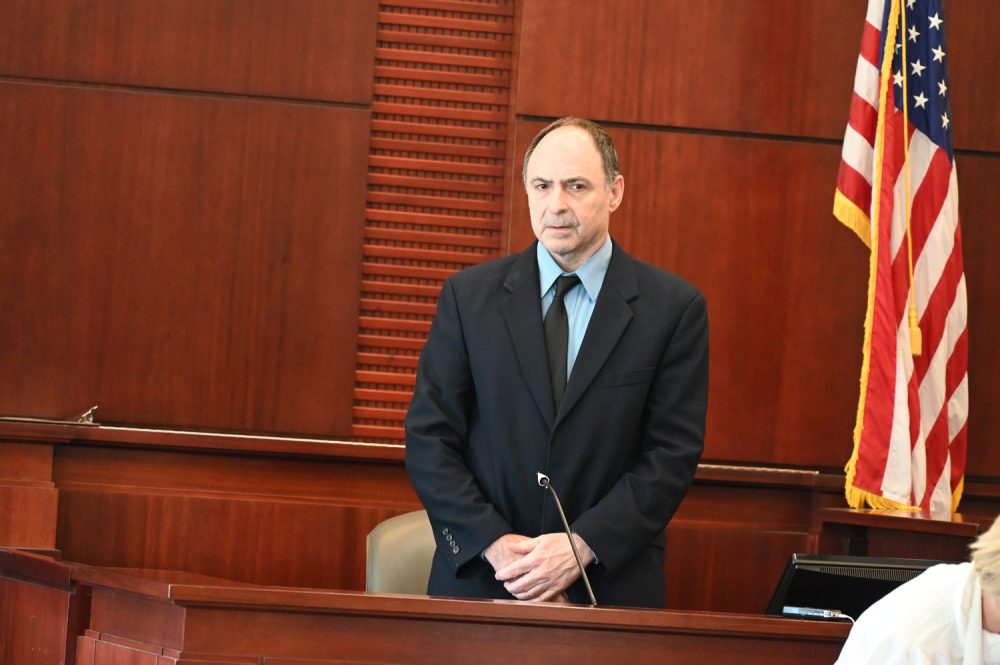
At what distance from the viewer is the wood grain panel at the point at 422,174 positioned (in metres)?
4.35

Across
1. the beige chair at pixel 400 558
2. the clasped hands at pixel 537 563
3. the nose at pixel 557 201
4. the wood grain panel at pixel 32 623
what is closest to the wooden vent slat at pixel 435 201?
the beige chair at pixel 400 558

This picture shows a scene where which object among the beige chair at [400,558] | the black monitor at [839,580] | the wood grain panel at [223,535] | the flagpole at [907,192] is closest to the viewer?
the black monitor at [839,580]

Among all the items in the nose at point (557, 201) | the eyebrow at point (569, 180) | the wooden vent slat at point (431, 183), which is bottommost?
the nose at point (557, 201)

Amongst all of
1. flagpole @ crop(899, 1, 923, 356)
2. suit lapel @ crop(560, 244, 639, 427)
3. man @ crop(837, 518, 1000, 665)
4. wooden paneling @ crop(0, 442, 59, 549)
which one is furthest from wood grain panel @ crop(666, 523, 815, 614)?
man @ crop(837, 518, 1000, 665)

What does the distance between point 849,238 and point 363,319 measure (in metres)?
1.68

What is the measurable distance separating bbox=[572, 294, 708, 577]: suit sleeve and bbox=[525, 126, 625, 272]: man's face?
31cm

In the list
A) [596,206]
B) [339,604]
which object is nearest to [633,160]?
[596,206]

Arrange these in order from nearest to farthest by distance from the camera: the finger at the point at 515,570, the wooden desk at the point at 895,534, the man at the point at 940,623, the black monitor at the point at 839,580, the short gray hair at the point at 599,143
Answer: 1. the man at the point at 940,623
2. the black monitor at the point at 839,580
3. the finger at the point at 515,570
4. the short gray hair at the point at 599,143
5. the wooden desk at the point at 895,534

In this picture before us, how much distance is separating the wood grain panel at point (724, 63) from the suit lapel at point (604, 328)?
1.61 metres

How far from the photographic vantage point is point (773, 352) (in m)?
4.43

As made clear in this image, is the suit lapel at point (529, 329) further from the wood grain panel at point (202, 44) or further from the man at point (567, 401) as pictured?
the wood grain panel at point (202, 44)

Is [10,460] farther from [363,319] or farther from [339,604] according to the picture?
[339,604]

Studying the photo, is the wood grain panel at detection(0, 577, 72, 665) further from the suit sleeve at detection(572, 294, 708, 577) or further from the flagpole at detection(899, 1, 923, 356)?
the flagpole at detection(899, 1, 923, 356)

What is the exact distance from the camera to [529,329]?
9.20 ft
